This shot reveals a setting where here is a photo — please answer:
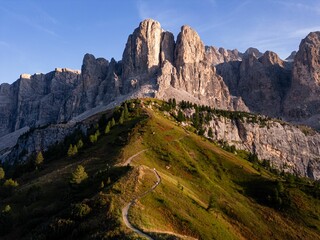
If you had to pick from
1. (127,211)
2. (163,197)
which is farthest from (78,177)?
(127,211)

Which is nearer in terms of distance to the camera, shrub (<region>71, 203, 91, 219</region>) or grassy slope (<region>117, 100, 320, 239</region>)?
shrub (<region>71, 203, 91, 219</region>)

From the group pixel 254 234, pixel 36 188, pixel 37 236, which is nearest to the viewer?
pixel 37 236

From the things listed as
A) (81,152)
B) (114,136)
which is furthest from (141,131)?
(81,152)

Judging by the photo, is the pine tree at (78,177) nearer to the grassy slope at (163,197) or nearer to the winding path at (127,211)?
the grassy slope at (163,197)

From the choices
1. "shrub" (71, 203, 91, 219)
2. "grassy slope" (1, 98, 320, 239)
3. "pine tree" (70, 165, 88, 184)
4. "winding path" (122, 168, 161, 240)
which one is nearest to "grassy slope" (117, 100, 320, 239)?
"grassy slope" (1, 98, 320, 239)

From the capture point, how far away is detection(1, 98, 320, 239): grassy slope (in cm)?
5600

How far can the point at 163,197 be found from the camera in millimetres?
65250

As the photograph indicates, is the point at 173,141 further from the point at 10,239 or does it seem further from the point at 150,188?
the point at 10,239

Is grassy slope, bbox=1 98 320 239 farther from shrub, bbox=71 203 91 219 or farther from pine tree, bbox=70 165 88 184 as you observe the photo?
pine tree, bbox=70 165 88 184

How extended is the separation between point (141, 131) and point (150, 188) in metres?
58.8

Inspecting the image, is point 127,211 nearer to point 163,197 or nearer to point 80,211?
point 80,211

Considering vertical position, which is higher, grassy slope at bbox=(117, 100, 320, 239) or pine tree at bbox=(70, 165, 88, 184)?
pine tree at bbox=(70, 165, 88, 184)

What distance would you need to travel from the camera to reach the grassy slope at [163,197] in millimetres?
56000

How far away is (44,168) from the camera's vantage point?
120m
